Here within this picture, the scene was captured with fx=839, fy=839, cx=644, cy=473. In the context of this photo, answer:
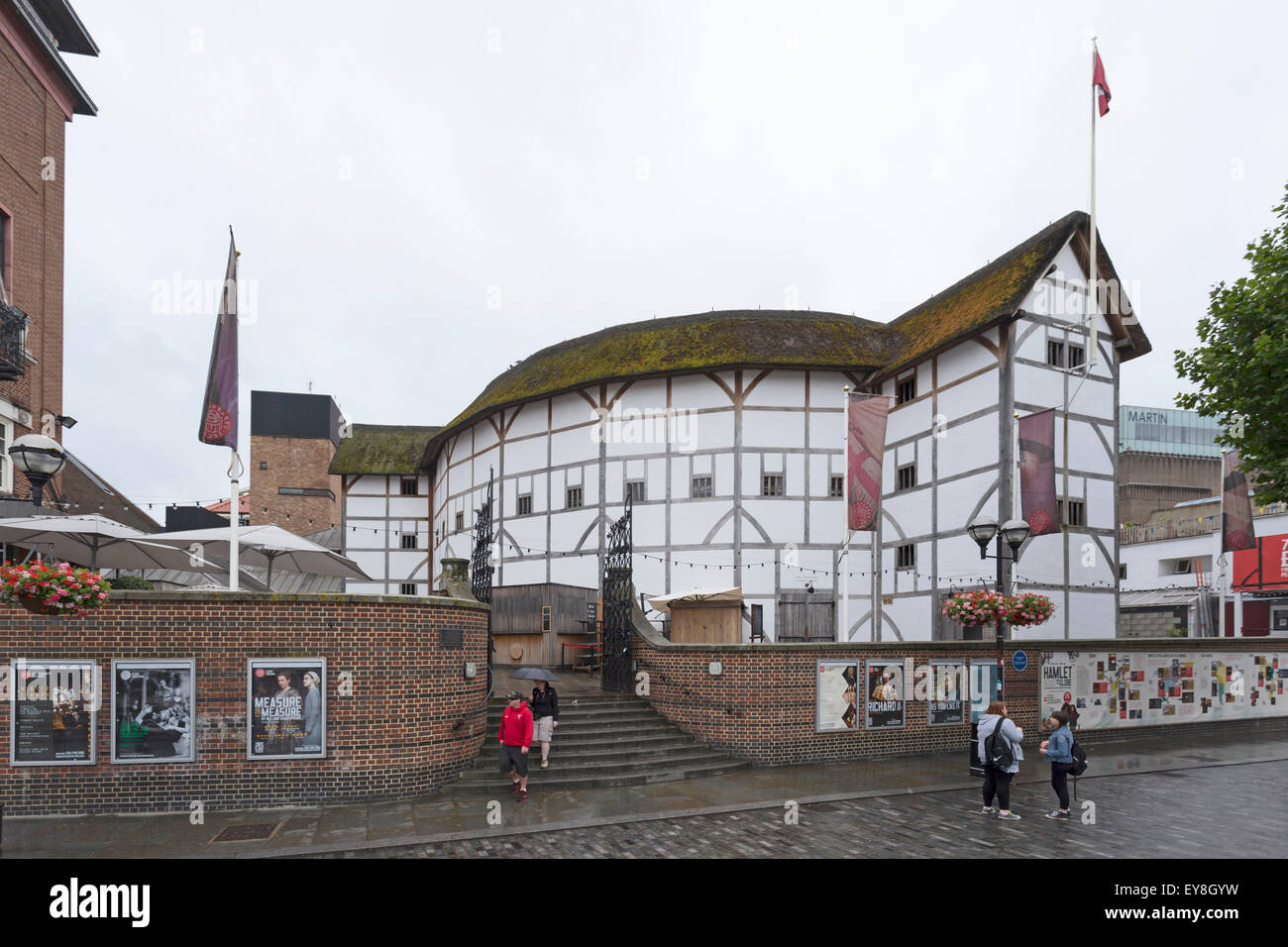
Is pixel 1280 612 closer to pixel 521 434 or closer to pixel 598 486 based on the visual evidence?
pixel 598 486

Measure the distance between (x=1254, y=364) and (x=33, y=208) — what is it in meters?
24.9

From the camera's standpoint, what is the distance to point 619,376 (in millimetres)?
28547

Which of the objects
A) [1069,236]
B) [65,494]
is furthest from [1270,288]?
[65,494]

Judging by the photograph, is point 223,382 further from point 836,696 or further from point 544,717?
point 836,696

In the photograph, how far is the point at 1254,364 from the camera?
16891 millimetres

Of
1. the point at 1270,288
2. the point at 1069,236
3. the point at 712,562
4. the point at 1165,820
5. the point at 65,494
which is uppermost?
the point at 1069,236

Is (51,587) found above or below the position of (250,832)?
above

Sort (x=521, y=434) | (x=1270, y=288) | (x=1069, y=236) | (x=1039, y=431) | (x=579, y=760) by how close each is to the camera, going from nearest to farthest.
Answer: (x=579, y=760) → (x=1270, y=288) → (x=1039, y=431) → (x=1069, y=236) → (x=521, y=434)

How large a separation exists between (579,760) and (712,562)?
1385 centimetres

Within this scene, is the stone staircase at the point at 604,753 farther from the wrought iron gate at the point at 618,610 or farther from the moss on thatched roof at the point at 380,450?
the moss on thatched roof at the point at 380,450

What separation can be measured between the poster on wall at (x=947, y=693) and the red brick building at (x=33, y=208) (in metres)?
17.8

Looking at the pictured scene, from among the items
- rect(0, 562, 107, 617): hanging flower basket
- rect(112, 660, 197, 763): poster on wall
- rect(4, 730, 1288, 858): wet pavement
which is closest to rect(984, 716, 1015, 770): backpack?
rect(4, 730, 1288, 858): wet pavement

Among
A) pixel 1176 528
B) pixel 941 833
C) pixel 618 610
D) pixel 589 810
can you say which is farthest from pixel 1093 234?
pixel 1176 528

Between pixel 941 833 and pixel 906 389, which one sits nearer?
pixel 941 833
